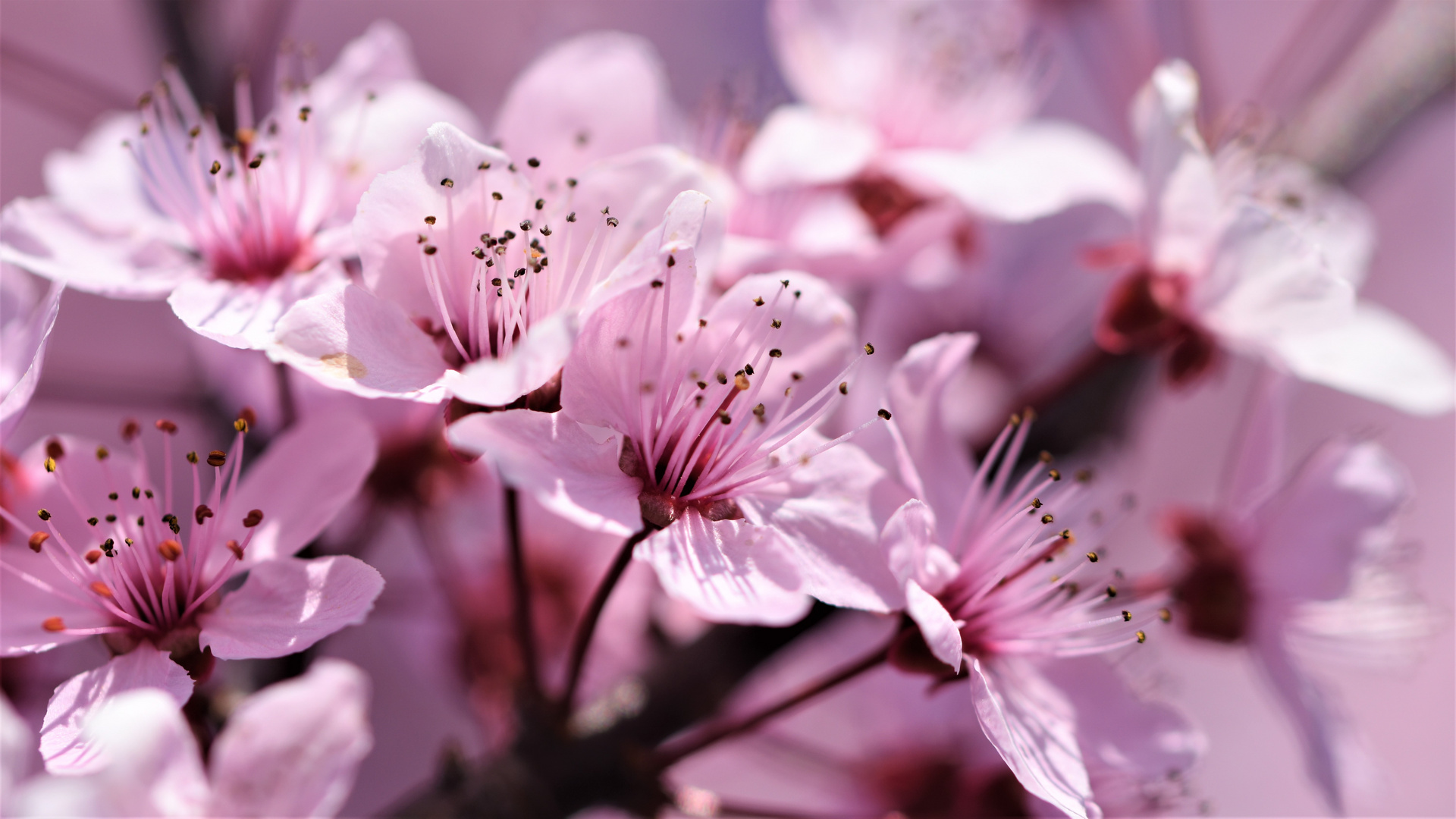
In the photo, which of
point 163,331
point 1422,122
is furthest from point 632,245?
point 163,331

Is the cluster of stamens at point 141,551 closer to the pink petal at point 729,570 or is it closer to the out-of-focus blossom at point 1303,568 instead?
the pink petal at point 729,570

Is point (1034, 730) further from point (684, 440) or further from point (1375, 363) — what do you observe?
point (1375, 363)

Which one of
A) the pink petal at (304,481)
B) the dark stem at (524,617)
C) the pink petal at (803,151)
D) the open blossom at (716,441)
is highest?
the pink petal at (803,151)

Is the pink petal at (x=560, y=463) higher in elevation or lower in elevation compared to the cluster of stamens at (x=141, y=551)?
higher

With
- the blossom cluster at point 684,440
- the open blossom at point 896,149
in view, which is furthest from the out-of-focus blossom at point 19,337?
the open blossom at point 896,149

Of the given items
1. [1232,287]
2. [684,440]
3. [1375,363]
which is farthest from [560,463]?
[1375,363]

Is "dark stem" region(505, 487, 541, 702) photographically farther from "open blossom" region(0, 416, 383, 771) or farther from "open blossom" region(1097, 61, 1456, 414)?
"open blossom" region(1097, 61, 1456, 414)

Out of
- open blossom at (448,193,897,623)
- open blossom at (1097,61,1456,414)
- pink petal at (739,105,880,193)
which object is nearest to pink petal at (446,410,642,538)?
open blossom at (448,193,897,623)

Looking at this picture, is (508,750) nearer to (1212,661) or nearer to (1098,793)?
(1098,793)
